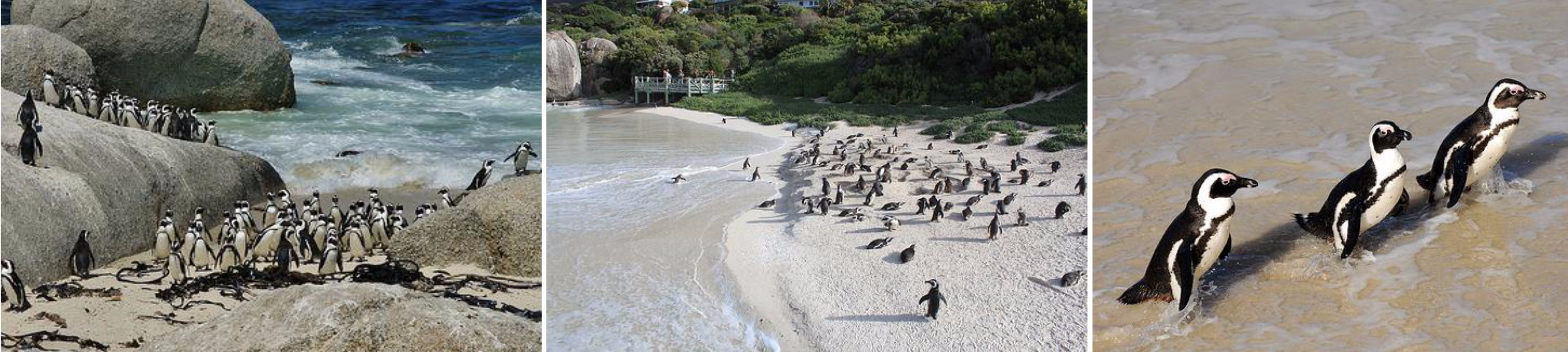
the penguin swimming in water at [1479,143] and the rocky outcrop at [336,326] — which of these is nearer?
the rocky outcrop at [336,326]

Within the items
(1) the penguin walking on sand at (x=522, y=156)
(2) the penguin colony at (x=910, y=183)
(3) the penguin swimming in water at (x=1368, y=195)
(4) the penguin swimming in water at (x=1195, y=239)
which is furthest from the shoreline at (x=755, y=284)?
(3) the penguin swimming in water at (x=1368, y=195)

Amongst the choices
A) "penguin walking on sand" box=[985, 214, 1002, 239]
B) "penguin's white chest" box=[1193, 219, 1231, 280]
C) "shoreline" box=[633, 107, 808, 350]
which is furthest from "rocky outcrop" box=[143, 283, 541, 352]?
"penguin walking on sand" box=[985, 214, 1002, 239]

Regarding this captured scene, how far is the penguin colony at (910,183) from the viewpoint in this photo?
5.32m

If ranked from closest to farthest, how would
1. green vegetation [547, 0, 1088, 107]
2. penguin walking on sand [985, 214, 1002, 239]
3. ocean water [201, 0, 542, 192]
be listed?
1. penguin walking on sand [985, 214, 1002, 239]
2. ocean water [201, 0, 542, 192]
3. green vegetation [547, 0, 1088, 107]

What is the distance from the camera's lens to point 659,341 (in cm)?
407

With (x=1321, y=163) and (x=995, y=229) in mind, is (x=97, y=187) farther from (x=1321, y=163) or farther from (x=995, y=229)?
(x=1321, y=163)

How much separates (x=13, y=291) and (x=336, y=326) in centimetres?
201

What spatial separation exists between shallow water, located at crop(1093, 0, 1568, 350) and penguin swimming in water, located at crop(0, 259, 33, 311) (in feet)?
11.5

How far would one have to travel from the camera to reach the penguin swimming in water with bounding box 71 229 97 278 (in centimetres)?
433

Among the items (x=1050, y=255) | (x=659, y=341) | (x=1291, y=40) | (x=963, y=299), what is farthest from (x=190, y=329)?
(x=1291, y=40)

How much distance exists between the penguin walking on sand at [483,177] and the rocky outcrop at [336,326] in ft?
8.61

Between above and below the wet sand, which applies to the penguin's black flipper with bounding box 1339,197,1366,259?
above

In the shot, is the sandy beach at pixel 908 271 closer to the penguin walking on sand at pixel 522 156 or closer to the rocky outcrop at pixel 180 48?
the penguin walking on sand at pixel 522 156

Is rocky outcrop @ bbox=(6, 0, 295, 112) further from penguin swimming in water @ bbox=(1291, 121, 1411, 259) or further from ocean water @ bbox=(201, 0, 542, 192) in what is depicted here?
penguin swimming in water @ bbox=(1291, 121, 1411, 259)
